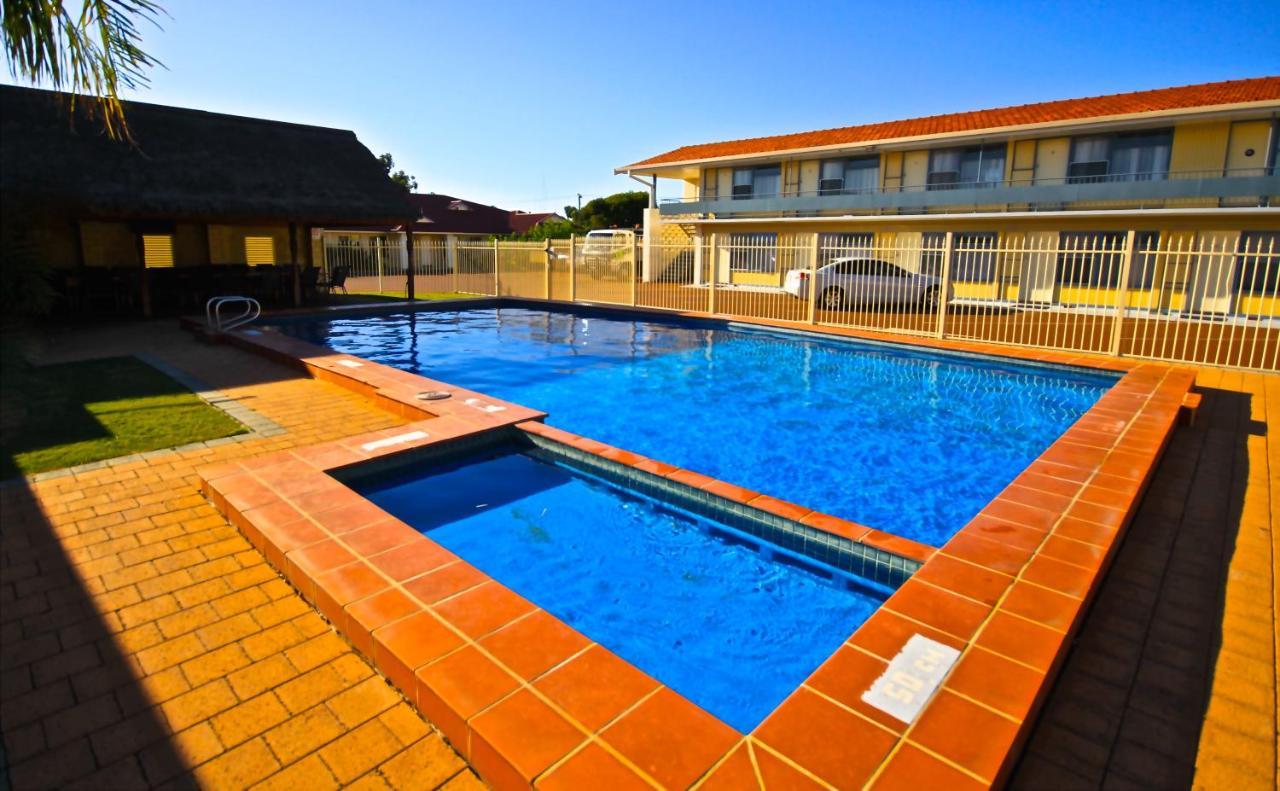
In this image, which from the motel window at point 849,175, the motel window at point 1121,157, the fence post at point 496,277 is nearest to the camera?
the motel window at point 1121,157

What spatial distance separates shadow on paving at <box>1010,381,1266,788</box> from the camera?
7.12ft

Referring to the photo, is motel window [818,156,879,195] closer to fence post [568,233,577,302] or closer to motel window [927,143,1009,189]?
motel window [927,143,1009,189]

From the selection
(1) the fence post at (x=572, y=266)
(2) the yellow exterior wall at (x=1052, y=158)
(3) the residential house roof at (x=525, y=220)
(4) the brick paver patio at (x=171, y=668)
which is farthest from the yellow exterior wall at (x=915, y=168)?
(3) the residential house roof at (x=525, y=220)

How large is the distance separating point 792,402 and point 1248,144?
18.4 metres

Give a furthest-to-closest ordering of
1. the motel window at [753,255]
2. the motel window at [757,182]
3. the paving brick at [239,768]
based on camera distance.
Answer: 1. the motel window at [757,182]
2. the motel window at [753,255]
3. the paving brick at [239,768]

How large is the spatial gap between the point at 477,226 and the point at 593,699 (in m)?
46.6

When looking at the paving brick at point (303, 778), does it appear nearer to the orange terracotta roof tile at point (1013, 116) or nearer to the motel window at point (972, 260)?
the motel window at point (972, 260)

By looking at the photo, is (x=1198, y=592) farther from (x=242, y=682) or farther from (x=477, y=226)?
(x=477, y=226)

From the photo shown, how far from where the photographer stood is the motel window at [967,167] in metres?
21.6

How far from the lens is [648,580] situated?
412 cm

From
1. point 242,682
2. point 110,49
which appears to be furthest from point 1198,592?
point 110,49

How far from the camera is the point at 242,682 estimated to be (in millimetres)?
2607

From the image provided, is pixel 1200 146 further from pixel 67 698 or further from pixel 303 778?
pixel 67 698

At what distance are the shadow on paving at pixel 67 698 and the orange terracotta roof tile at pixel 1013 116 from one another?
23.7 m
